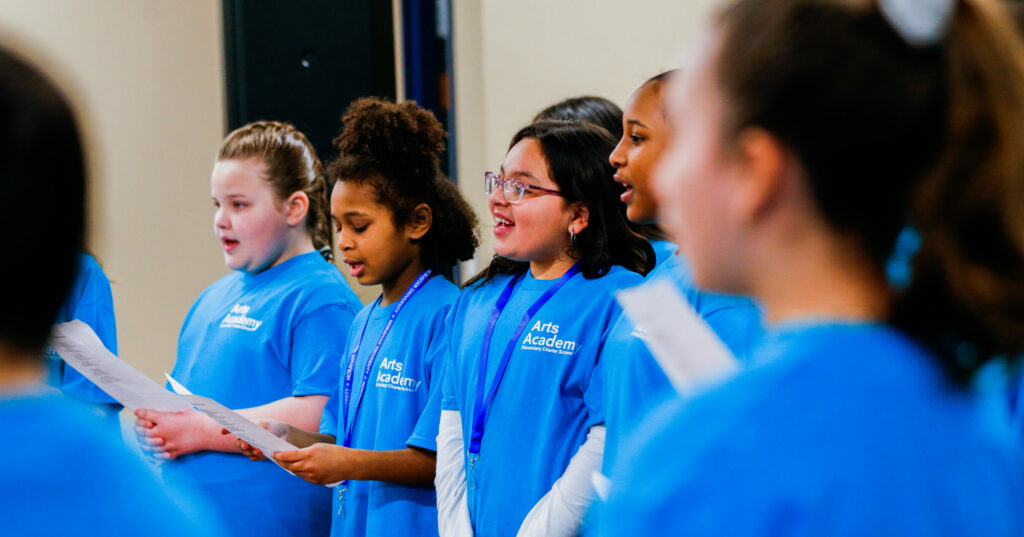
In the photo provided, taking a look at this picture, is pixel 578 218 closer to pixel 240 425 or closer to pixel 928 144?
pixel 240 425

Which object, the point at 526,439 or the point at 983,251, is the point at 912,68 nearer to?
the point at 983,251

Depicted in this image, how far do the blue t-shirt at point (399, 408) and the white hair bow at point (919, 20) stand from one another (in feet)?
5.06

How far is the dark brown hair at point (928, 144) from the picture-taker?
58cm

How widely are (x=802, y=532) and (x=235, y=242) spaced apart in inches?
82.3

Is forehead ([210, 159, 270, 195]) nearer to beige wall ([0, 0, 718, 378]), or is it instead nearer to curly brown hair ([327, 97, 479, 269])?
curly brown hair ([327, 97, 479, 269])

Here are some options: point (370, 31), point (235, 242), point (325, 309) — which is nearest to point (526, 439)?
point (325, 309)

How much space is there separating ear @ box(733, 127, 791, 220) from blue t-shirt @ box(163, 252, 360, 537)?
1.72 meters

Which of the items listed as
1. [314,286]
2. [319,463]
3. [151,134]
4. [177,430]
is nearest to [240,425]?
[319,463]

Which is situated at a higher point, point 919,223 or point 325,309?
point 919,223

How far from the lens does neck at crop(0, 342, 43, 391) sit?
0.60m

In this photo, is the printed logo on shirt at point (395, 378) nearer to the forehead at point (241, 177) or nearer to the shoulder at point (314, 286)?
the shoulder at point (314, 286)

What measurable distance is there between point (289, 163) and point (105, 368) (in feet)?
2.75

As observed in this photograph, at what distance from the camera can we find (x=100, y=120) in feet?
11.7

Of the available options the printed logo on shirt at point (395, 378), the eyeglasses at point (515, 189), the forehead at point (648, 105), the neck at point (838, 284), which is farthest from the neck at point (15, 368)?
the printed logo on shirt at point (395, 378)
